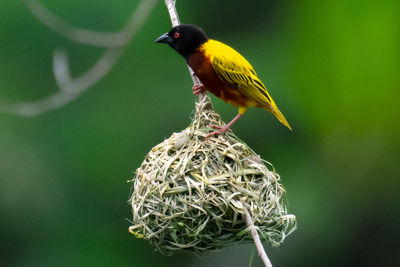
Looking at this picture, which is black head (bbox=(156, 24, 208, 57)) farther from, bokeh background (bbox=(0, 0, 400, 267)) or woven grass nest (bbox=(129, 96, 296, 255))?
bokeh background (bbox=(0, 0, 400, 267))

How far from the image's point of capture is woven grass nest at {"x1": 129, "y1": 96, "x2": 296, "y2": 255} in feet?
11.1

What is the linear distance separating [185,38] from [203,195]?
44.6 inches

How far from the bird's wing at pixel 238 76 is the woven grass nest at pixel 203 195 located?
1.46 feet

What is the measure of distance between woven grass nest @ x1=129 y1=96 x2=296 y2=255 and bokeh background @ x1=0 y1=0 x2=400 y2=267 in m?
2.13

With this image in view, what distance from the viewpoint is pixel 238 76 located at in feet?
13.2

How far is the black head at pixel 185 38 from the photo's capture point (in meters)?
4.06
